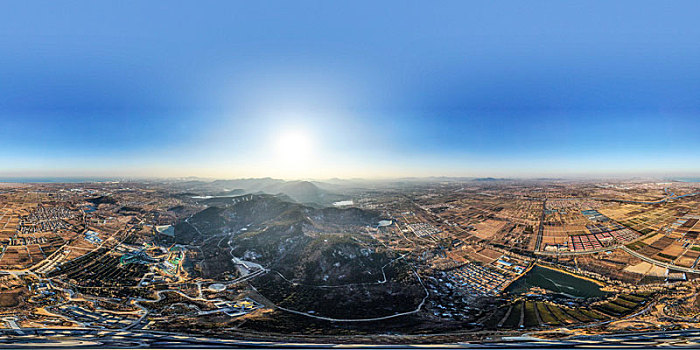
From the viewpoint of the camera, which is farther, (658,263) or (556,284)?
(556,284)

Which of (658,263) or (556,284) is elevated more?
(658,263)

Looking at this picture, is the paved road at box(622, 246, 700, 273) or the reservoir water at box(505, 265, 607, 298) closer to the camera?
the paved road at box(622, 246, 700, 273)

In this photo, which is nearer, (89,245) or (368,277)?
(368,277)

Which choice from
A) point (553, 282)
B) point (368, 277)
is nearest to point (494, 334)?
point (368, 277)

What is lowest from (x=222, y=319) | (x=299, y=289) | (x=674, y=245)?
(x=299, y=289)

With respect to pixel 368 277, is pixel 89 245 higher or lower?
higher

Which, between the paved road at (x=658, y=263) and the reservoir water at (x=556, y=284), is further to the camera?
the reservoir water at (x=556, y=284)

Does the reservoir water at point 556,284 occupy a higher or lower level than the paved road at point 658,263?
lower

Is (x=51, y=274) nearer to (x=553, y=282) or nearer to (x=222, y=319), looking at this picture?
(x=222, y=319)
